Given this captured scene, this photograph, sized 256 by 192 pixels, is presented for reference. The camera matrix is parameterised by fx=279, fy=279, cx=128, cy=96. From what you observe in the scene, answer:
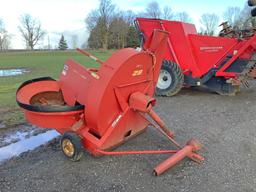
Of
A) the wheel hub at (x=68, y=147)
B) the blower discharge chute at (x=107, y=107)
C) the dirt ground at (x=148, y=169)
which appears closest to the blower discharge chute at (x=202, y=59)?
the dirt ground at (x=148, y=169)

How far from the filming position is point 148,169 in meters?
3.43

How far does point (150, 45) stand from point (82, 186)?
6.44 feet

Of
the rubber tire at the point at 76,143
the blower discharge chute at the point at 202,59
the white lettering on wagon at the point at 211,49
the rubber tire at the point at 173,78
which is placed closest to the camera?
the rubber tire at the point at 76,143

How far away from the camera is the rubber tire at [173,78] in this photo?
7309 millimetres

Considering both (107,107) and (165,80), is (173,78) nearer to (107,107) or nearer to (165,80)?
(165,80)

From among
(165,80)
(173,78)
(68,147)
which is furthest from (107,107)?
(165,80)

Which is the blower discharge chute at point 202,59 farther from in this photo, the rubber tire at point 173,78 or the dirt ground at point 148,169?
the dirt ground at point 148,169

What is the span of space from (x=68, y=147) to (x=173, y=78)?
4.46 m

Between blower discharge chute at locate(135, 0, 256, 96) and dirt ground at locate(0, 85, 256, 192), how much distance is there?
2.36m

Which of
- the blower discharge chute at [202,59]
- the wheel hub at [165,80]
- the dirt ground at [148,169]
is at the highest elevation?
the blower discharge chute at [202,59]

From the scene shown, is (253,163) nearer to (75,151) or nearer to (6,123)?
(75,151)

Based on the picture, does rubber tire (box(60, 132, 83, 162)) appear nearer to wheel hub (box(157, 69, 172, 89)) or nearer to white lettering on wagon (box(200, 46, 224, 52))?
wheel hub (box(157, 69, 172, 89))

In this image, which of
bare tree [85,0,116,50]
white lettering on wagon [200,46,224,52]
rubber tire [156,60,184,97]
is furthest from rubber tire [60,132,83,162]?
bare tree [85,0,116,50]

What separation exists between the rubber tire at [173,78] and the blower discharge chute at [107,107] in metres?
3.48
